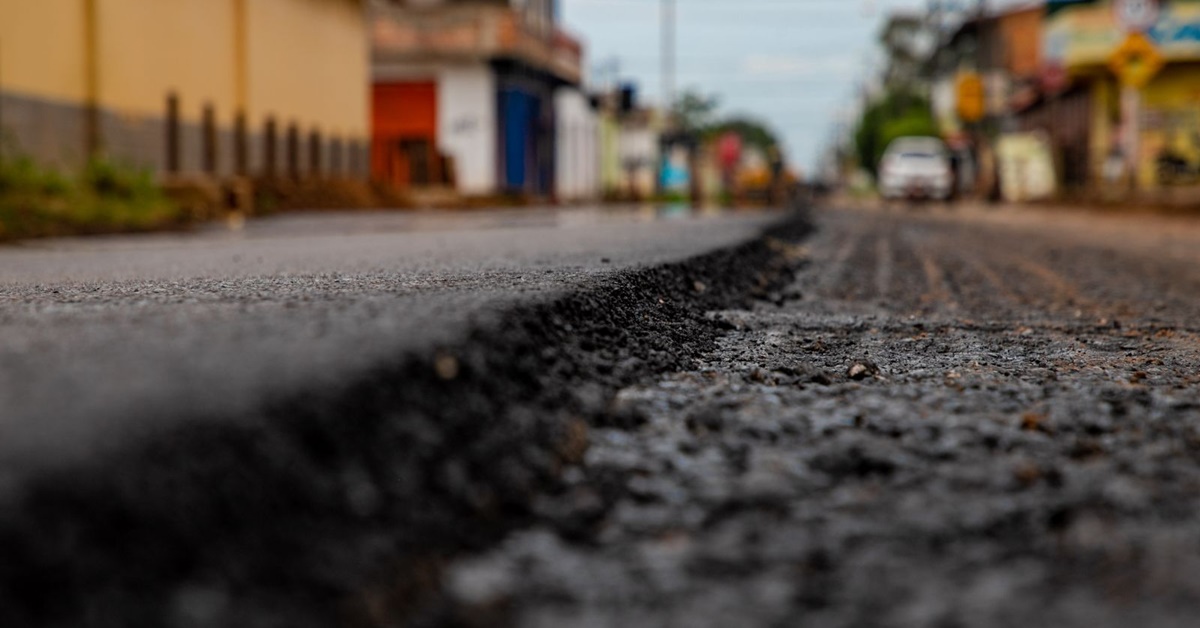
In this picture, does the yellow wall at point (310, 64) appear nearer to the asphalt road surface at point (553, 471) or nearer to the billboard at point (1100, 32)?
the billboard at point (1100, 32)

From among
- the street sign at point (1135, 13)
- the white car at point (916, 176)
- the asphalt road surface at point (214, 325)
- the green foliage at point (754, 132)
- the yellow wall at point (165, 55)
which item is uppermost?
the green foliage at point (754, 132)

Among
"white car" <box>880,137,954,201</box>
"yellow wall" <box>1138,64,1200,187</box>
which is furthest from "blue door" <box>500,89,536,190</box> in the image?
"yellow wall" <box>1138,64,1200,187</box>

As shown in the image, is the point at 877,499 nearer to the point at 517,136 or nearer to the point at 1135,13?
the point at 1135,13

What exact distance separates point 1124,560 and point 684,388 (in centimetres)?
147

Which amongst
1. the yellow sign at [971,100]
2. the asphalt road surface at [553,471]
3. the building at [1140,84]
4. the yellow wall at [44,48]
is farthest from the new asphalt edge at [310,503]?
the yellow sign at [971,100]

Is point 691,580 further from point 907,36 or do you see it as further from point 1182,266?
point 907,36

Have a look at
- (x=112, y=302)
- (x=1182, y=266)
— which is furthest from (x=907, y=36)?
(x=112, y=302)

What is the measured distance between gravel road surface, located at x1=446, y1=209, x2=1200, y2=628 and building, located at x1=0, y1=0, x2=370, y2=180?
12.2 metres

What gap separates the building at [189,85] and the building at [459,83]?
7822mm

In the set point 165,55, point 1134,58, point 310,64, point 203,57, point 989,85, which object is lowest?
point 165,55

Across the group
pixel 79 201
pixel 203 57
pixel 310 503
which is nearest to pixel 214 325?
pixel 310 503

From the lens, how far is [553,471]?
241 cm

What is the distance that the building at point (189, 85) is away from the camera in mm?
14773

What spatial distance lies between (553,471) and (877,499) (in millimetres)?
551
